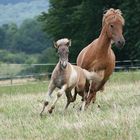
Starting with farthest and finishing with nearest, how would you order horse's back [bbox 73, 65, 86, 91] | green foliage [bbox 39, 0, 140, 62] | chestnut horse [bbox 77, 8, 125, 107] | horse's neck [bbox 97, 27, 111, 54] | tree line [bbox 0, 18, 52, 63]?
1. tree line [bbox 0, 18, 52, 63]
2. green foliage [bbox 39, 0, 140, 62]
3. horse's neck [bbox 97, 27, 111, 54]
4. chestnut horse [bbox 77, 8, 125, 107]
5. horse's back [bbox 73, 65, 86, 91]

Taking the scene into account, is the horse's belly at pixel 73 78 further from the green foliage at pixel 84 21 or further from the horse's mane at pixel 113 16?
the green foliage at pixel 84 21

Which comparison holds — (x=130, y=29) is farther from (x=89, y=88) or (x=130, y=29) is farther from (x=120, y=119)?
(x=120, y=119)

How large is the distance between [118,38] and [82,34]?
45.2 m

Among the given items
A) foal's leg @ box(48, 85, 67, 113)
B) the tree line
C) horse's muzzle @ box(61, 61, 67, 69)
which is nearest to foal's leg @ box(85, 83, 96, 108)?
foal's leg @ box(48, 85, 67, 113)

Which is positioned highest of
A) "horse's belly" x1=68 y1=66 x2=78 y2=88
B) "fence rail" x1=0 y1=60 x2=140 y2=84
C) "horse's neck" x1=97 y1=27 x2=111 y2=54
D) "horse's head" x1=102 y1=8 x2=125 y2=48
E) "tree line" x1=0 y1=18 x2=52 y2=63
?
"horse's head" x1=102 y1=8 x2=125 y2=48

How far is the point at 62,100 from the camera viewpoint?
50.8 feet

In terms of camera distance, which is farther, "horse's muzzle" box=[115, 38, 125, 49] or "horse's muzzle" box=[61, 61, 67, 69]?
"horse's muzzle" box=[115, 38, 125, 49]

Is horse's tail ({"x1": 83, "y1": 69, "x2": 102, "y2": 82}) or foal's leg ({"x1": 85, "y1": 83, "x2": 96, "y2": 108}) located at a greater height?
horse's tail ({"x1": 83, "y1": 69, "x2": 102, "y2": 82})

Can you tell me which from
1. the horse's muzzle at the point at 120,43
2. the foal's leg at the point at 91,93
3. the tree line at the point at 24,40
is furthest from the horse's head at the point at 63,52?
the tree line at the point at 24,40

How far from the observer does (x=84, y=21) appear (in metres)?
57.8

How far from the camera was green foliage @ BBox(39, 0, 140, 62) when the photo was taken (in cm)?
5238

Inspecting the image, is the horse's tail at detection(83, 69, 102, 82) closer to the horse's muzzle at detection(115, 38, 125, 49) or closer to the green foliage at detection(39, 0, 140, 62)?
the horse's muzzle at detection(115, 38, 125, 49)

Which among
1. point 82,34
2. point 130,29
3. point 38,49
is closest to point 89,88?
point 130,29

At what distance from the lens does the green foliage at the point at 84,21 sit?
52.4m
